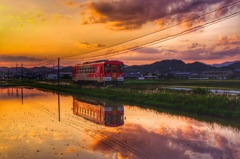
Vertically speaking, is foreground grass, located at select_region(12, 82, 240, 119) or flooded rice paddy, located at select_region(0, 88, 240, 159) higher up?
foreground grass, located at select_region(12, 82, 240, 119)

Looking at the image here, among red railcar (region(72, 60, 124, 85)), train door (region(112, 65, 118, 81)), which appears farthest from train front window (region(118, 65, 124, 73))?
train door (region(112, 65, 118, 81))

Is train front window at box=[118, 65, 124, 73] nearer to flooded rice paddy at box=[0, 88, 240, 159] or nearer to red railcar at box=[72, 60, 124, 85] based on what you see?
red railcar at box=[72, 60, 124, 85]

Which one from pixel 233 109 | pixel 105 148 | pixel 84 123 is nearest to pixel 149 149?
pixel 105 148

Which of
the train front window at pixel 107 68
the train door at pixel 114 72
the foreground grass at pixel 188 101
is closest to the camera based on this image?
the foreground grass at pixel 188 101

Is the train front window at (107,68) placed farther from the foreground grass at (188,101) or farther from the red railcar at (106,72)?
the foreground grass at (188,101)

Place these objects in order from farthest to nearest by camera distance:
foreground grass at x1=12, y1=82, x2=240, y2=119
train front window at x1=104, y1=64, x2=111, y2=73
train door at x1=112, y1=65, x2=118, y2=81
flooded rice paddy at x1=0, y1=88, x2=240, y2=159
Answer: train door at x1=112, y1=65, x2=118, y2=81
train front window at x1=104, y1=64, x2=111, y2=73
foreground grass at x1=12, y1=82, x2=240, y2=119
flooded rice paddy at x1=0, y1=88, x2=240, y2=159

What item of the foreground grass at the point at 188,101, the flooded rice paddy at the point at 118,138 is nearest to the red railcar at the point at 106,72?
the foreground grass at the point at 188,101

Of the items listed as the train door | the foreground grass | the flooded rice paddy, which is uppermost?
the train door

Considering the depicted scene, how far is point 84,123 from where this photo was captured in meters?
16.6

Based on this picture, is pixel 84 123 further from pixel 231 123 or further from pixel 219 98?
pixel 219 98

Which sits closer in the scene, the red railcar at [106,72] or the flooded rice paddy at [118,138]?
the flooded rice paddy at [118,138]

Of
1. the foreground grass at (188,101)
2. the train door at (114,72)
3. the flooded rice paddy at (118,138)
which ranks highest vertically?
the train door at (114,72)

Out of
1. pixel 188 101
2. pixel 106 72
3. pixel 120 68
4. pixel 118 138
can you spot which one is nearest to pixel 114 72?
pixel 120 68

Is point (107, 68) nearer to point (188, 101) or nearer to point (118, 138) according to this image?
point (188, 101)
